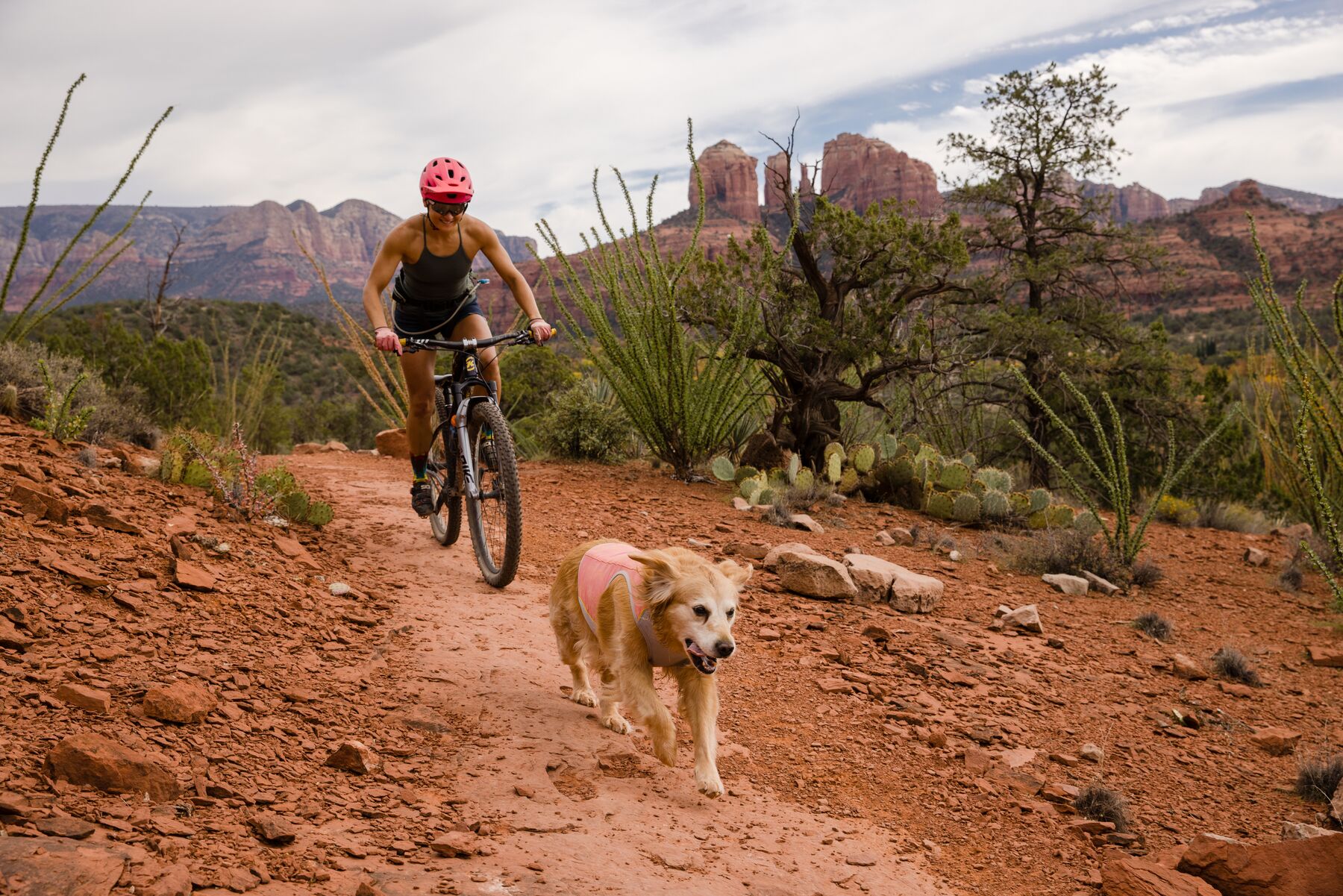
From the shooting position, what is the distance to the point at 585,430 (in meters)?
10.7

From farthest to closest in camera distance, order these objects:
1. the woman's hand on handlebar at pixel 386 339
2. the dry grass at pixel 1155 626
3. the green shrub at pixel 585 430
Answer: the green shrub at pixel 585 430 < the dry grass at pixel 1155 626 < the woman's hand on handlebar at pixel 386 339

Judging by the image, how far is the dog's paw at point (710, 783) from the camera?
3588mm

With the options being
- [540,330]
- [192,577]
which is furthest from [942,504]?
[192,577]

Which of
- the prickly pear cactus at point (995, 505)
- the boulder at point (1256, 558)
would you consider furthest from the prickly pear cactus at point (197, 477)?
the boulder at point (1256, 558)

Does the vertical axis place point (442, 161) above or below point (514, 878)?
above

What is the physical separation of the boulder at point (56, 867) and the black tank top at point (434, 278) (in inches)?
154

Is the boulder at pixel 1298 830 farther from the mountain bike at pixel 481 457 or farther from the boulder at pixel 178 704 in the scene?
the boulder at pixel 178 704

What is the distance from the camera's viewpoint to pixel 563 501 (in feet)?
27.5

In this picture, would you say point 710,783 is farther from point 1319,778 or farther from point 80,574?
point 1319,778

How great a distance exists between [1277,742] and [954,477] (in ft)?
15.3

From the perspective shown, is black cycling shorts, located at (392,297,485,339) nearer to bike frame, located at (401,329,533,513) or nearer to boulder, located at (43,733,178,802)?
bike frame, located at (401,329,533,513)

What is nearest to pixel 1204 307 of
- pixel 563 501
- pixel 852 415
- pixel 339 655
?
pixel 852 415

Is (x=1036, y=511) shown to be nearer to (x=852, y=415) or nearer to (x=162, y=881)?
(x=852, y=415)

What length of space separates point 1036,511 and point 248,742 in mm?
8067
